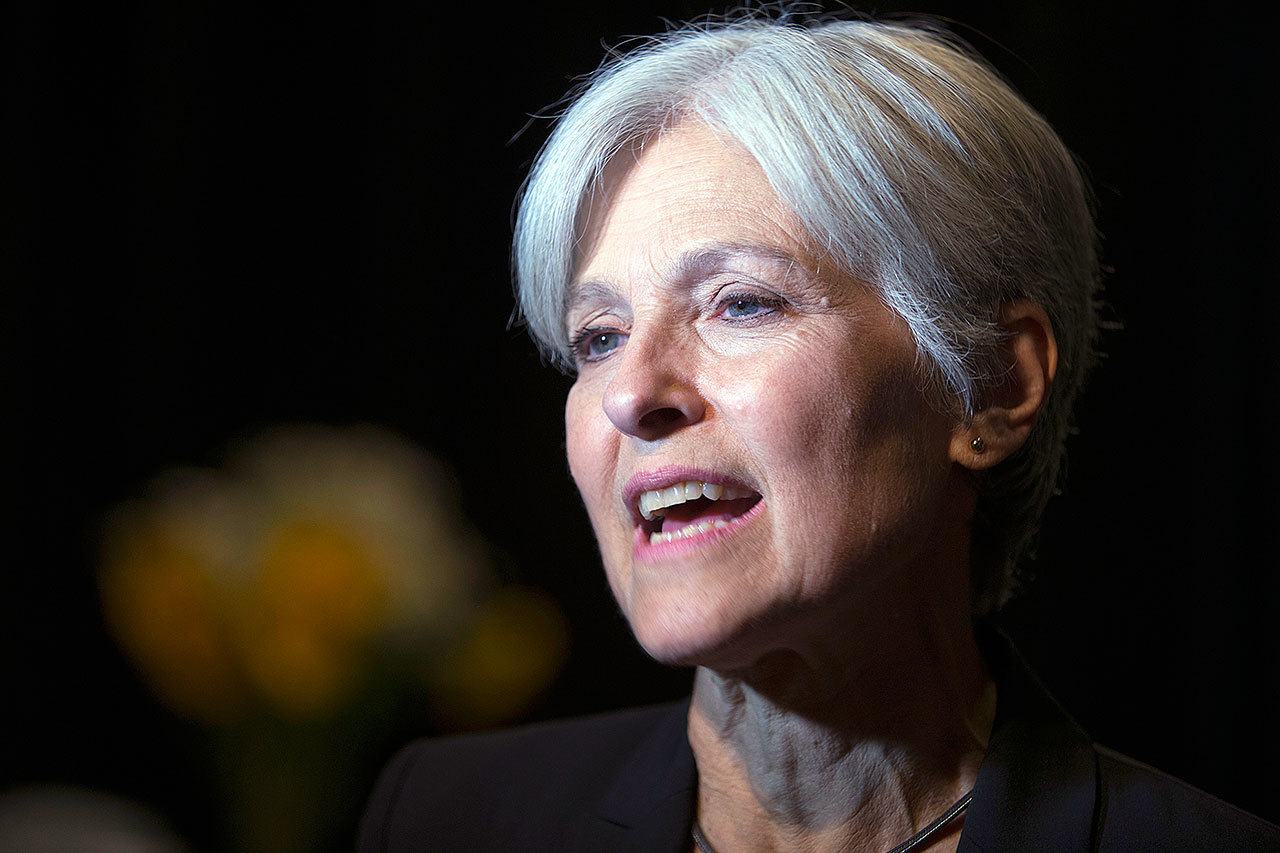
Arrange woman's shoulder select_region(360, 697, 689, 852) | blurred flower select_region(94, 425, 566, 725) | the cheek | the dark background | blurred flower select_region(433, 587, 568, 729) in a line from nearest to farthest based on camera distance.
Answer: the cheek < woman's shoulder select_region(360, 697, 689, 852) < blurred flower select_region(94, 425, 566, 725) < the dark background < blurred flower select_region(433, 587, 568, 729)

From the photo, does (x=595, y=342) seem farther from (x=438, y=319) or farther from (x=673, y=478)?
(x=438, y=319)

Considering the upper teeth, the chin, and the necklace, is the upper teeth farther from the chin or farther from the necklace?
the necklace

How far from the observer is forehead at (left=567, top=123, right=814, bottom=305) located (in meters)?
1.09

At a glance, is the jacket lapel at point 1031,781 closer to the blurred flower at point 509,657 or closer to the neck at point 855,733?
the neck at point 855,733

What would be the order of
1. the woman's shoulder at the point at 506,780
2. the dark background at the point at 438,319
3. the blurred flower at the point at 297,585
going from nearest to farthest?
the woman's shoulder at the point at 506,780 < the blurred flower at the point at 297,585 < the dark background at the point at 438,319

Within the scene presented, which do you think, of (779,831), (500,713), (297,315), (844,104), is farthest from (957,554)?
(297,315)

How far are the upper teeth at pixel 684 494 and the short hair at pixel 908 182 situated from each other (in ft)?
0.75

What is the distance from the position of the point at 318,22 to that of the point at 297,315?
0.49 m

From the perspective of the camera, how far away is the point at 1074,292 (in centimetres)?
125

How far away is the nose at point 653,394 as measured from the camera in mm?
1066

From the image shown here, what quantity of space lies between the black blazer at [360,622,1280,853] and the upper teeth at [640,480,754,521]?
334 millimetres

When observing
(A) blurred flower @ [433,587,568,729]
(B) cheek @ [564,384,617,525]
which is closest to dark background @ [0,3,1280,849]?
(A) blurred flower @ [433,587,568,729]

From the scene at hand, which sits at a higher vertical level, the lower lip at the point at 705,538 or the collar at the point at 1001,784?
the lower lip at the point at 705,538

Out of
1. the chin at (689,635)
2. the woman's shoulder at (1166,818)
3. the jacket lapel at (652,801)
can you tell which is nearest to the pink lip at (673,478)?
the chin at (689,635)
